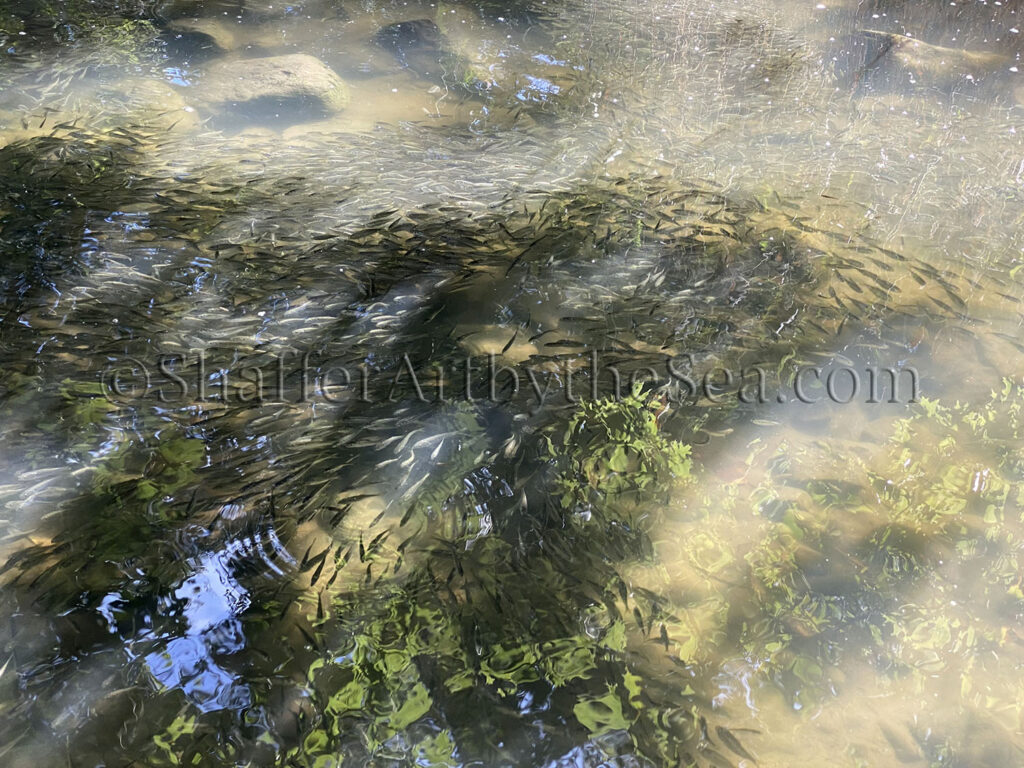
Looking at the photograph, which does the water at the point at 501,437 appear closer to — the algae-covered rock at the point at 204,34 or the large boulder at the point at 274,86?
the large boulder at the point at 274,86

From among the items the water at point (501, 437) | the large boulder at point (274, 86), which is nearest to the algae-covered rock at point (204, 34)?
the large boulder at point (274, 86)

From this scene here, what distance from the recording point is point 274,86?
5.11 metres

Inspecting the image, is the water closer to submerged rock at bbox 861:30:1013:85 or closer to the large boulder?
the large boulder

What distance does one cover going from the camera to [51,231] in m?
3.52

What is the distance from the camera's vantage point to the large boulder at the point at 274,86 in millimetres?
5051

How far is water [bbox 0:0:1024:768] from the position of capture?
1888 mm

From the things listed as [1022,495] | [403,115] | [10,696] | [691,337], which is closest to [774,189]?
[691,337]
